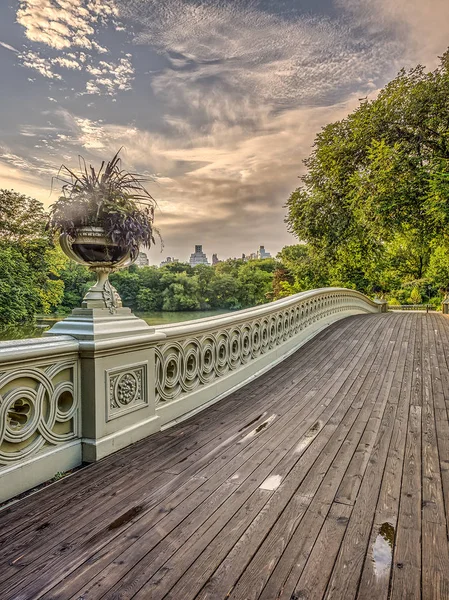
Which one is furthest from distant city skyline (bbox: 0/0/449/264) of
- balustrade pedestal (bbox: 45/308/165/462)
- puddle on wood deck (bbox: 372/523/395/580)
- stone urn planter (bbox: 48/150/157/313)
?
puddle on wood deck (bbox: 372/523/395/580)

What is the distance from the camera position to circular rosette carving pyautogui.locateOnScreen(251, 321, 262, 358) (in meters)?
5.19

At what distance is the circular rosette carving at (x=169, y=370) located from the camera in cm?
324

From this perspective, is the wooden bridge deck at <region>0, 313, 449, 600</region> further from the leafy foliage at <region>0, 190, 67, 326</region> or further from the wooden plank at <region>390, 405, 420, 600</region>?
the leafy foliage at <region>0, 190, 67, 326</region>

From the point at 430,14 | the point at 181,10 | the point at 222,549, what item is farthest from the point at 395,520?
the point at 430,14

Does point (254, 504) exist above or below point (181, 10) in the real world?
below

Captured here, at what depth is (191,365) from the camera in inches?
147

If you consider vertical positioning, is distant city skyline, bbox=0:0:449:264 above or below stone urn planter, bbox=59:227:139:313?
above

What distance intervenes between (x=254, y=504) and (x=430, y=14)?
38.8 ft

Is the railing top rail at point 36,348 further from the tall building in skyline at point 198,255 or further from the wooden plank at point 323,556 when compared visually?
the tall building in skyline at point 198,255

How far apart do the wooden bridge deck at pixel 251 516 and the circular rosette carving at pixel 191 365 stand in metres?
0.33

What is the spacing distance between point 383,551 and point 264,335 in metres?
4.06

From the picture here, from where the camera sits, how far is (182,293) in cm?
3991

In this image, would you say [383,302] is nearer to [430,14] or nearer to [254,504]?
[430,14]

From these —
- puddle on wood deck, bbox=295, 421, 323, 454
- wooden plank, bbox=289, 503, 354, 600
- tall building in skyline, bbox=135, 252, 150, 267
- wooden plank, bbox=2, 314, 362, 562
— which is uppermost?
tall building in skyline, bbox=135, 252, 150, 267
